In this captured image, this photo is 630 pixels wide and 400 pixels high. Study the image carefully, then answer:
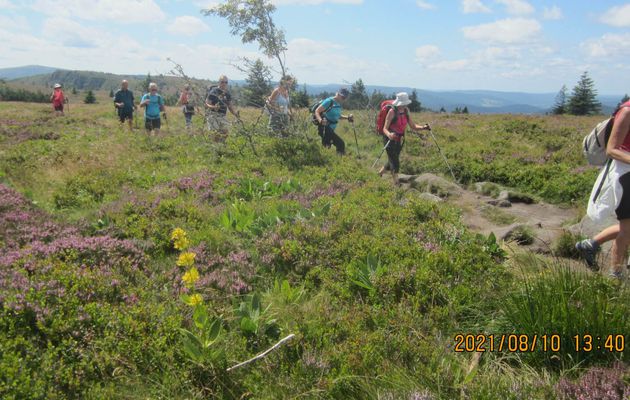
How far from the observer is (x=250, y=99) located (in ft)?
50.8

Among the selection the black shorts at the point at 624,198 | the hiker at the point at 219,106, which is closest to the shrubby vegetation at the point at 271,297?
the black shorts at the point at 624,198

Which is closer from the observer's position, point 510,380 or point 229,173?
point 510,380

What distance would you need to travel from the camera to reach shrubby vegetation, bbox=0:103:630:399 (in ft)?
10.8

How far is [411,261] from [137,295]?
3.29 metres

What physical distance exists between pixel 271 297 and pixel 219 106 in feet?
34.8

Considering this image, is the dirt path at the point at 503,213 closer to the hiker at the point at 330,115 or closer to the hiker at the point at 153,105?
the hiker at the point at 330,115

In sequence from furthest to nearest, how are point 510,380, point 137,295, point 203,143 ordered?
1. point 203,143
2. point 137,295
3. point 510,380

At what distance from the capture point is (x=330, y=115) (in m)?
12.9

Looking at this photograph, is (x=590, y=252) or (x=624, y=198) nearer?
(x=624, y=198)

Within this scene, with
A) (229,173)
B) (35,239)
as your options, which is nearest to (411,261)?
(35,239)

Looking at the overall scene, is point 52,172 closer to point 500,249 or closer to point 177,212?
point 177,212

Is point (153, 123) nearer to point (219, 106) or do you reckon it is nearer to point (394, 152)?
point (219, 106)
